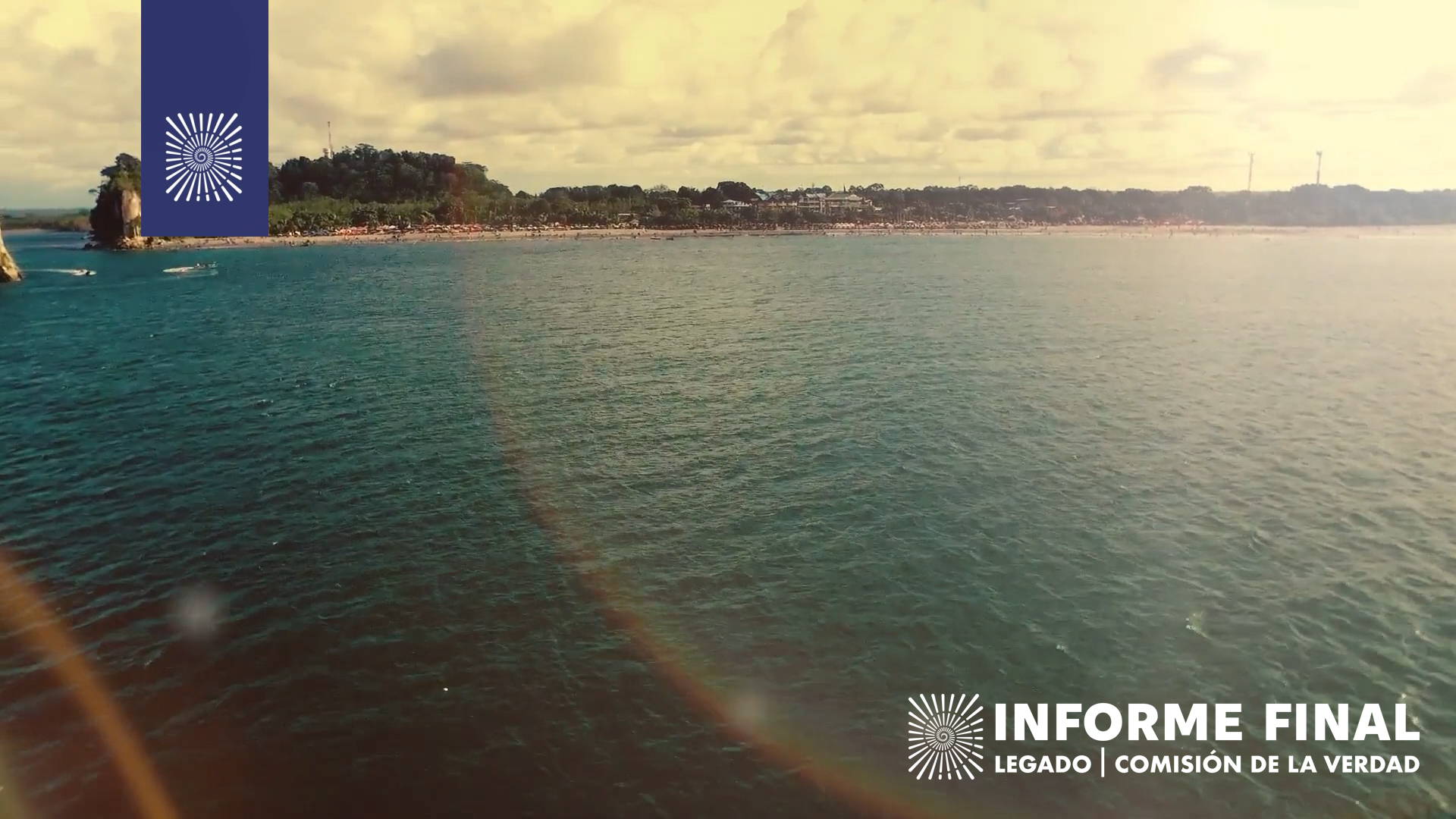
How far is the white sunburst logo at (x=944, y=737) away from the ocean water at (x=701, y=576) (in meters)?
0.72

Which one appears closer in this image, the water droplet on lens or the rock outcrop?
the water droplet on lens

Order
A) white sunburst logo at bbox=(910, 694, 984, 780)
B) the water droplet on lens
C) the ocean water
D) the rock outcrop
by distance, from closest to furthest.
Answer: the ocean water < white sunburst logo at bbox=(910, 694, 984, 780) < the water droplet on lens < the rock outcrop

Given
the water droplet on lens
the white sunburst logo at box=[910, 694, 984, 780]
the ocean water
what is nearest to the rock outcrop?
the ocean water

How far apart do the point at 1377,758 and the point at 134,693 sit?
46978mm

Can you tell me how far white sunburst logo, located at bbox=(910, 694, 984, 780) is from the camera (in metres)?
31.2

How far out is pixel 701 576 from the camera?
144ft

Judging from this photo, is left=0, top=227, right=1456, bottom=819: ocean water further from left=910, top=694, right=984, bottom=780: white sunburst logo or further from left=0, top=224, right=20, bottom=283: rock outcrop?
left=0, top=224, right=20, bottom=283: rock outcrop

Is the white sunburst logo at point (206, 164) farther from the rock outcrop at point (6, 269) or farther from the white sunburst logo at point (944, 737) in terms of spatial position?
the rock outcrop at point (6, 269)

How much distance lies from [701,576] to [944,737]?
15.2 meters

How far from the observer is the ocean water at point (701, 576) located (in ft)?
101

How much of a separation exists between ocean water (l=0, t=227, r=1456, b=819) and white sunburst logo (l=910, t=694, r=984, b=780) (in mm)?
718

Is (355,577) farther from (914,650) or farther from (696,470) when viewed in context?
(914,650)

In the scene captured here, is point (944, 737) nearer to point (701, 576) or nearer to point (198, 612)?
point (701, 576)

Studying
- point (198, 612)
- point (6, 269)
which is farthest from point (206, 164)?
point (6, 269)
